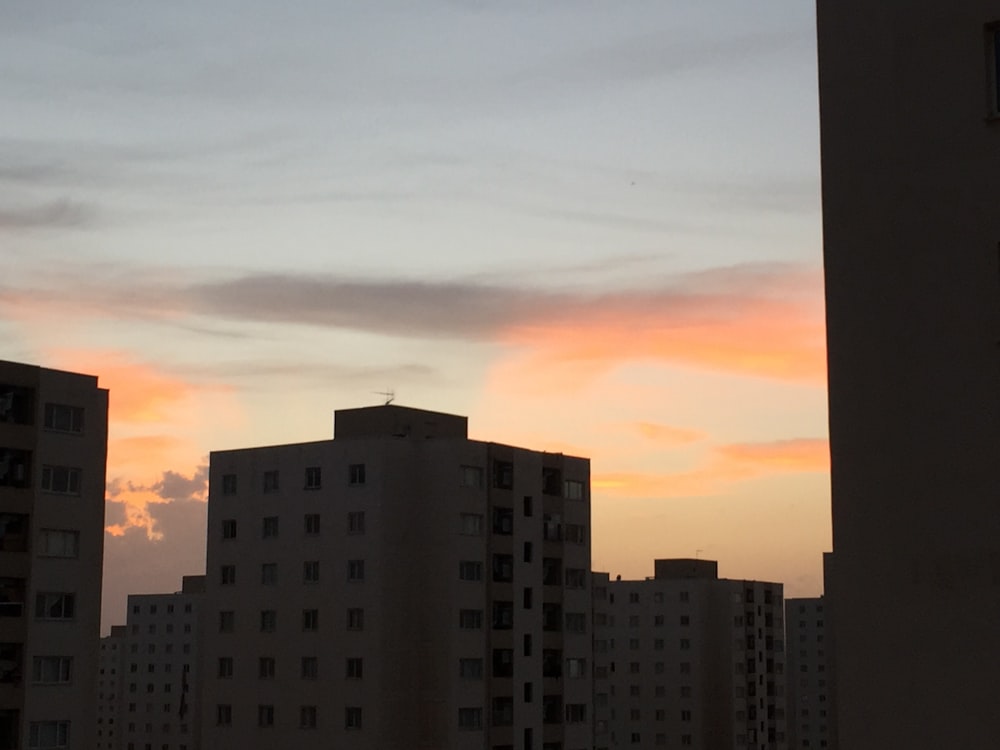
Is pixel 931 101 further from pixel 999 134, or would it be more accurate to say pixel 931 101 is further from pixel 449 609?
pixel 449 609

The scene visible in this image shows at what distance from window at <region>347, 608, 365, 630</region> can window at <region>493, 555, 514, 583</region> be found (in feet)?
35.4

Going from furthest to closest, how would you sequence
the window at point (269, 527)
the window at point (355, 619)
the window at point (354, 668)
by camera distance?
the window at point (269, 527)
the window at point (355, 619)
the window at point (354, 668)

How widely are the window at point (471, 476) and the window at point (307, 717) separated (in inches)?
771

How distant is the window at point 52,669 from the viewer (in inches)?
3103

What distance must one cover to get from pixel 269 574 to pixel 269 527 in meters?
3.52

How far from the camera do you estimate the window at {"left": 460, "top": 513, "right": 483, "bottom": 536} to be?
110188 millimetres

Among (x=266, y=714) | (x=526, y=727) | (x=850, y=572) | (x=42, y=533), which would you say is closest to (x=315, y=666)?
(x=266, y=714)

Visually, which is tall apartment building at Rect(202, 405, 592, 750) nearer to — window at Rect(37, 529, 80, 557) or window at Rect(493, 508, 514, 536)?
window at Rect(493, 508, 514, 536)

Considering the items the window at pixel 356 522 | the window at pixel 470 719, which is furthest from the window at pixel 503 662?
the window at pixel 356 522

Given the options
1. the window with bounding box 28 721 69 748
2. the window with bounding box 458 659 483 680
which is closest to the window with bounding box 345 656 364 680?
the window with bounding box 458 659 483 680

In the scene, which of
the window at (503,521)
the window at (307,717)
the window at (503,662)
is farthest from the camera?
the window at (503,521)

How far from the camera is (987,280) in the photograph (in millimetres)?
24734

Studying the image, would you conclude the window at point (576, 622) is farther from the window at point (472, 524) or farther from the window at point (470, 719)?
the window at point (470, 719)

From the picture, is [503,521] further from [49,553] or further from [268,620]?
[49,553]
